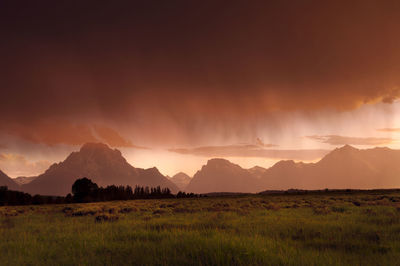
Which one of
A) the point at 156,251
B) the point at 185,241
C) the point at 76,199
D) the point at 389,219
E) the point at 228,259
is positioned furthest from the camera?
the point at 76,199

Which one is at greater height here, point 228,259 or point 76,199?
point 228,259

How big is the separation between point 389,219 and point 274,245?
1030cm

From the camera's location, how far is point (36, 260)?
26.1 feet

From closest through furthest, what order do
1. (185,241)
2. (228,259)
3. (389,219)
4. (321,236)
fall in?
(228,259), (185,241), (321,236), (389,219)

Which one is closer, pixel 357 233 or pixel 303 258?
pixel 303 258

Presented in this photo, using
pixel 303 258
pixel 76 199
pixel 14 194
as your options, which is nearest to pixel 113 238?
pixel 303 258

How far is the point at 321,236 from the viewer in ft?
34.6

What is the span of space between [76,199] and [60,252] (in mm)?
107626

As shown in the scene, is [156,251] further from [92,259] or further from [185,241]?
[92,259]

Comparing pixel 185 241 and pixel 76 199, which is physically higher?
pixel 185 241

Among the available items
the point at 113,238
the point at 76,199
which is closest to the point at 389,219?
the point at 113,238

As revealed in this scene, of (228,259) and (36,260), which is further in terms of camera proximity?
(36,260)

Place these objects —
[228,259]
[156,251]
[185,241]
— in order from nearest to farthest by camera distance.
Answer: [228,259] < [156,251] < [185,241]

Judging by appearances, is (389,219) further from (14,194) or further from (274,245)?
(14,194)
